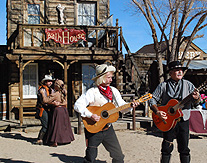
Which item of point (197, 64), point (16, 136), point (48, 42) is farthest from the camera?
point (197, 64)

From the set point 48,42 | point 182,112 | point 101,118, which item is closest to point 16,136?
point 101,118

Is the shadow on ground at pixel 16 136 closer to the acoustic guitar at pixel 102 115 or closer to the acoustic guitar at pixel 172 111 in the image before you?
the acoustic guitar at pixel 102 115

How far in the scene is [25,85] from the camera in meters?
12.8

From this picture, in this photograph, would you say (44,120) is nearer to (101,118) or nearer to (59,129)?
(59,129)

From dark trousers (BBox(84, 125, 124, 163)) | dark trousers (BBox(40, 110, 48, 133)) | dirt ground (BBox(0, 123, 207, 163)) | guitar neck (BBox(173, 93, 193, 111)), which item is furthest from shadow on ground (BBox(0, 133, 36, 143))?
guitar neck (BBox(173, 93, 193, 111))

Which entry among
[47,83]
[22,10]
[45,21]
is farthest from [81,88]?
[47,83]

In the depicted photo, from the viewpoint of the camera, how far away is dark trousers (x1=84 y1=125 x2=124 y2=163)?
4.02m

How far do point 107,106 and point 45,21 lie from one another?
9.97 m

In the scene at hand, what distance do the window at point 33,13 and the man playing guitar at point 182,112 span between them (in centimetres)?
981

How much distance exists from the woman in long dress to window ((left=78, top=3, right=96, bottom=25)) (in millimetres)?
7066

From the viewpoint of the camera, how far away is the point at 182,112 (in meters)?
4.41

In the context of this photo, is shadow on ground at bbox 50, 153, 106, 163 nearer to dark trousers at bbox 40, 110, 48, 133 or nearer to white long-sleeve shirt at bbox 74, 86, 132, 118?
dark trousers at bbox 40, 110, 48, 133

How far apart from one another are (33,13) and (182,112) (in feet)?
34.2

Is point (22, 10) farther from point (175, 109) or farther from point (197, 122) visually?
point (175, 109)
